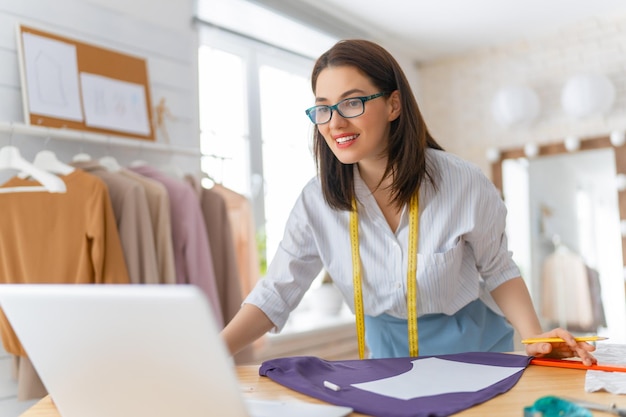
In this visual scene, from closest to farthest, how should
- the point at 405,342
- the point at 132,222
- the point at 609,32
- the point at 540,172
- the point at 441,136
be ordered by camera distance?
the point at 405,342
the point at 132,222
the point at 609,32
the point at 540,172
the point at 441,136

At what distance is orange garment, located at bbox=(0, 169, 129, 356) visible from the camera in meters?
2.09

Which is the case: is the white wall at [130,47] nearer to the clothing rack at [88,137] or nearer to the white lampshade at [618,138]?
the clothing rack at [88,137]

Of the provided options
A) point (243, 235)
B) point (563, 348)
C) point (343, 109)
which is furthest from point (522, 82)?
point (563, 348)

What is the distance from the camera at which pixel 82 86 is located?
2.62 meters

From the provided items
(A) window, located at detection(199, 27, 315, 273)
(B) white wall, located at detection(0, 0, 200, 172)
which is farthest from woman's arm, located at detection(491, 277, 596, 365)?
(A) window, located at detection(199, 27, 315, 273)

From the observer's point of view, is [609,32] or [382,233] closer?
[382,233]

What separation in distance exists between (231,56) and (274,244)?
1.20 meters

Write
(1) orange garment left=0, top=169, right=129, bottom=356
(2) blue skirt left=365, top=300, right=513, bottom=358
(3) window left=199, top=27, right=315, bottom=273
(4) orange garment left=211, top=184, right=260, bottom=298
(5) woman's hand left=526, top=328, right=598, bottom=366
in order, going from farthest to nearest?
(3) window left=199, top=27, right=315, bottom=273 → (4) orange garment left=211, top=184, right=260, bottom=298 → (1) orange garment left=0, top=169, right=129, bottom=356 → (2) blue skirt left=365, top=300, right=513, bottom=358 → (5) woman's hand left=526, top=328, right=598, bottom=366

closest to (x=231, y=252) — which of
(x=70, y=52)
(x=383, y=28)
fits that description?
(x=70, y=52)

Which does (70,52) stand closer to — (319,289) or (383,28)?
(319,289)

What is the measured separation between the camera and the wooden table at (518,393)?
93 centimetres

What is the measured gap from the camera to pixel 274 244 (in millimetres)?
4043

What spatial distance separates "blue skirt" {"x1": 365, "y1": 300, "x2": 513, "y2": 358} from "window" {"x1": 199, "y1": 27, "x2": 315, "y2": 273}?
1833 mm

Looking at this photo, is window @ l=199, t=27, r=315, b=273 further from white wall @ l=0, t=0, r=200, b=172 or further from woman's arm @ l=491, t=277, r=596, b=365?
woman's arm @ l=491, t=277, r=596, b=365
